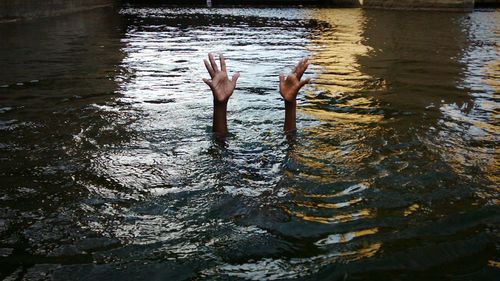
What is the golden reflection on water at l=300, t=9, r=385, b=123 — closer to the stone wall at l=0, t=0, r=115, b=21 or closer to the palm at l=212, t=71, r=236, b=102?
the palm at l=212, t=71, r=236, b=102

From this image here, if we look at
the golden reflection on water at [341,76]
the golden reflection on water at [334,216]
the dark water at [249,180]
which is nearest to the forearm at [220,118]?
the dark water at [249,180]

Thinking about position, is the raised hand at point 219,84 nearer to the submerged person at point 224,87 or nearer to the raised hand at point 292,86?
the submerged person at point 224,87

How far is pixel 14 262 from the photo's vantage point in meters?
2.56

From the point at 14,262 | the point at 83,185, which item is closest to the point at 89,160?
the point at 83,185

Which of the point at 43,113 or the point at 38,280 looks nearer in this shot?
the point at 38,280

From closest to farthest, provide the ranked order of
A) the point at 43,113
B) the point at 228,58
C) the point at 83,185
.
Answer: the point at 83,185
the point at 43,113
the point at 228,58

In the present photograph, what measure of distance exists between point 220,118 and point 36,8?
65.6 ft

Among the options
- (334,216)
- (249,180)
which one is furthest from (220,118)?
(334,216)

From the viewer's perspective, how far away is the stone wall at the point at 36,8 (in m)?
18.1

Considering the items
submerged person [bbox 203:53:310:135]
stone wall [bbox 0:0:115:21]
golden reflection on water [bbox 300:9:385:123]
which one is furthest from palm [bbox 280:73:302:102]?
stone wall [bbox 0:0:115:21]

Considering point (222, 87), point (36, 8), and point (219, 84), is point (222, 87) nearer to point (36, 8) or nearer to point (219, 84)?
point (219, 84)

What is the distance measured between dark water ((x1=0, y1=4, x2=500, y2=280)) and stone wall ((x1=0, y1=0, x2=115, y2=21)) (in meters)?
11.8

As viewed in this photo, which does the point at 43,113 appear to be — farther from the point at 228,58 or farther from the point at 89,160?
the point at 228,58

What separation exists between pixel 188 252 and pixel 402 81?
6.72 m
